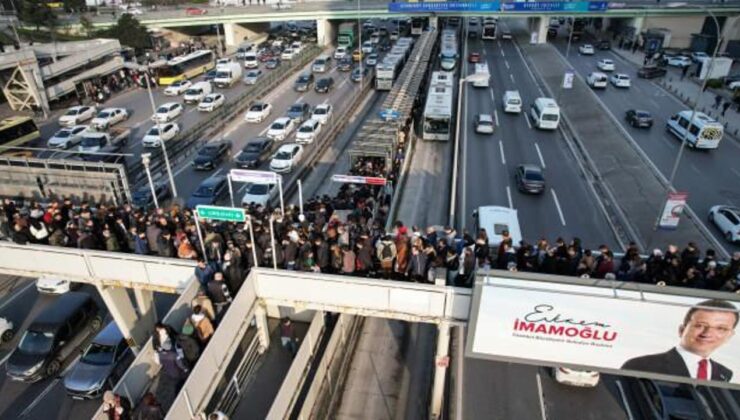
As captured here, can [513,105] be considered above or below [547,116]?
below

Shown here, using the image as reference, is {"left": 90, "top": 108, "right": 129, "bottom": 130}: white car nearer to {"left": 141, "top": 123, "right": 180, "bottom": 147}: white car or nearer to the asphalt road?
{"left": 141, "top": 123, "right": 180, "bottom": 147}: white car

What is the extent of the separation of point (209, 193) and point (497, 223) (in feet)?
51.3

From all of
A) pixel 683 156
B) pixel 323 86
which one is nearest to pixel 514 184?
pixel 683 156

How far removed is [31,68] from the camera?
132 ft

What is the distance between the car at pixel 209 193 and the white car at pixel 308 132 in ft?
27.9

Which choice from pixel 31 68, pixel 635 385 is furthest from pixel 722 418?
pixel 31 68

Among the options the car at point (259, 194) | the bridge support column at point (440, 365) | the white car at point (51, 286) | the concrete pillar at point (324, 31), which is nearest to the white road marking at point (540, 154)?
the car at point (259, 194)

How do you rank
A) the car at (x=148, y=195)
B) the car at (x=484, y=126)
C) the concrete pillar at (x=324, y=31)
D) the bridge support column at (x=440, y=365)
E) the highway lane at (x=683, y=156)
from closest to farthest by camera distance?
the bridge support column at (x=440, y=365), the car at (x=148, y=195), the highway lane at (x=683, y=156), the car at (x=484, y=126), the concrete pillar at (x=324, y=31)

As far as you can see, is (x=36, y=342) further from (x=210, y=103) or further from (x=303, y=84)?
(x=303, y=84)

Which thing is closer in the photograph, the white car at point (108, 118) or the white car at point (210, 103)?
the white car at point (108, 118)

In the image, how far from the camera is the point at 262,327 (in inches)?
546

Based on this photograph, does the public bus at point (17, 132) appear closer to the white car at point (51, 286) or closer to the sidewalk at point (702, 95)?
the white car at point (51, 286)

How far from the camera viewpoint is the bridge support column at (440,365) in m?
12.9

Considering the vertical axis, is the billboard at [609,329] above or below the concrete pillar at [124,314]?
above
